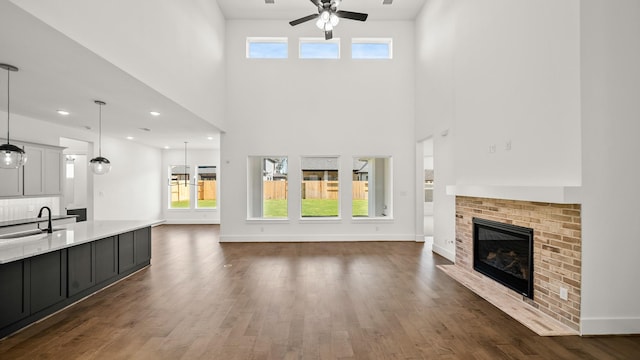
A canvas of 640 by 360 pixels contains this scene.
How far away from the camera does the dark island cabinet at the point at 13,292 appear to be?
2.80 meters

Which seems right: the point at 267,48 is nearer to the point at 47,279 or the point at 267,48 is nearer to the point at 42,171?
the point at 42,171

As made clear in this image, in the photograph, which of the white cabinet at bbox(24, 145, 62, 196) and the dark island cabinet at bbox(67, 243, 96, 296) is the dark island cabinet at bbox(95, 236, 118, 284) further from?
the white cabinet at bbox(24, 145, 62, 196)

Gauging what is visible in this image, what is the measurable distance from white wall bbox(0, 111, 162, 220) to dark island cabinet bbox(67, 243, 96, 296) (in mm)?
3729

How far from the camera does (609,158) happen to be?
2.75 metres

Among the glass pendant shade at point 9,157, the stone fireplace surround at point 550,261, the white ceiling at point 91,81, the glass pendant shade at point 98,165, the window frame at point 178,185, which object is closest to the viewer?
the white ceiling at point 91,81

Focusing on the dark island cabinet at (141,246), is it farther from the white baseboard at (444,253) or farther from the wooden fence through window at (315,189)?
the white baseboard at (444,253)

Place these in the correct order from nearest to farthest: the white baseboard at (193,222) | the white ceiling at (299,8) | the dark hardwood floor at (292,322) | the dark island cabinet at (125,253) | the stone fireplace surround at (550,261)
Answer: the dark hardwood floor at (292,322) → the stone fireplace surround at (550,261) → the dark island cabinet at (125,253) → the white ceiling at (299,8) → the white baseboard at (193,222)

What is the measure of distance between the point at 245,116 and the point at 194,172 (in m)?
4.64

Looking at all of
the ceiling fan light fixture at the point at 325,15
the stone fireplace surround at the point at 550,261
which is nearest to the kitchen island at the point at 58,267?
the ceiling fan light fixture at the point at 325,15

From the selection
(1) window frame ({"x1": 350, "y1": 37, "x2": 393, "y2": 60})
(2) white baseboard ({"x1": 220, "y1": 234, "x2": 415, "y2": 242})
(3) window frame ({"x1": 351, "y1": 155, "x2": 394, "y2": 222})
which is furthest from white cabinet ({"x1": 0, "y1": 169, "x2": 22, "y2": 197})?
(1) window frame ({"x1": 350, "y1": 37, "x2": 393, "y2": 60})

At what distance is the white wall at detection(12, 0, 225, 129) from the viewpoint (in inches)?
107

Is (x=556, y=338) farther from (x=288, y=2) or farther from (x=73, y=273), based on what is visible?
(x=288, y=2)

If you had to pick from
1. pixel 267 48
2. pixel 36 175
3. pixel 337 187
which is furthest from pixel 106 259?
pixel 267 48

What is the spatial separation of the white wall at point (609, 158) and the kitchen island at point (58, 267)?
17.2 feet
